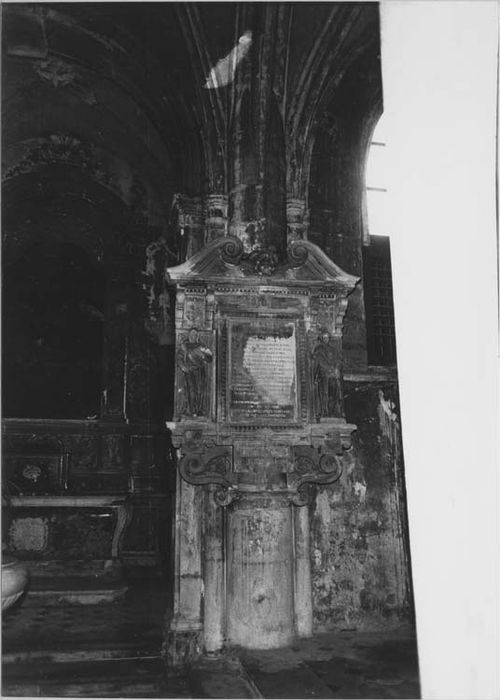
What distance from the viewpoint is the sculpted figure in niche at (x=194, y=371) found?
5.36m

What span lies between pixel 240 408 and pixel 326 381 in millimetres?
787

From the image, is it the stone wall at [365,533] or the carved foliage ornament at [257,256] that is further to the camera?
the stone wall at [365,533]

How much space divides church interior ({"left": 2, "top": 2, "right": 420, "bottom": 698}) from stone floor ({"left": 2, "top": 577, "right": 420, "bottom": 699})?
25 millimetres

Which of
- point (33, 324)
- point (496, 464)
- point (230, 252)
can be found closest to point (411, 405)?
point (496, 464)

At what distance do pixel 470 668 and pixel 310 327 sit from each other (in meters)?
3.08

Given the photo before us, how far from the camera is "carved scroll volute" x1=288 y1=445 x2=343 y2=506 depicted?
17.6ft

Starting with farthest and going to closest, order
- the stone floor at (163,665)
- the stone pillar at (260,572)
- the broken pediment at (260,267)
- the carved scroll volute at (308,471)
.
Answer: the broken pediment at (260,267), the carved scroll volute at (308,471), the stone pillar at (260,572), the stone floor at (163,665)

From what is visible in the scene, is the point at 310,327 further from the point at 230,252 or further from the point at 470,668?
the point at 470,668

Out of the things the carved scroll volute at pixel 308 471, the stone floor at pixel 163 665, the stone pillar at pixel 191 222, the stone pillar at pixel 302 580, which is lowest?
the stone floor at pixel 163 665

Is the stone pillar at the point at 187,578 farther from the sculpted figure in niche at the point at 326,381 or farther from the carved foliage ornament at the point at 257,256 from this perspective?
the carved foliage ornament at the point at 257,256

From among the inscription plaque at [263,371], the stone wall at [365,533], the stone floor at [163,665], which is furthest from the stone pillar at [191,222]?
the stone floor at [163,665]

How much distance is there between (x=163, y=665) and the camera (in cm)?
501

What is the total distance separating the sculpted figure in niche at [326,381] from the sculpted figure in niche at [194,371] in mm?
928

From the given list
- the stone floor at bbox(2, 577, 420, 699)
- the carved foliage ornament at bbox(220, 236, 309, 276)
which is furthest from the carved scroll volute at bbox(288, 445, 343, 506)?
the carved foliage ornament at bbox(220, 236, 309, 276)
